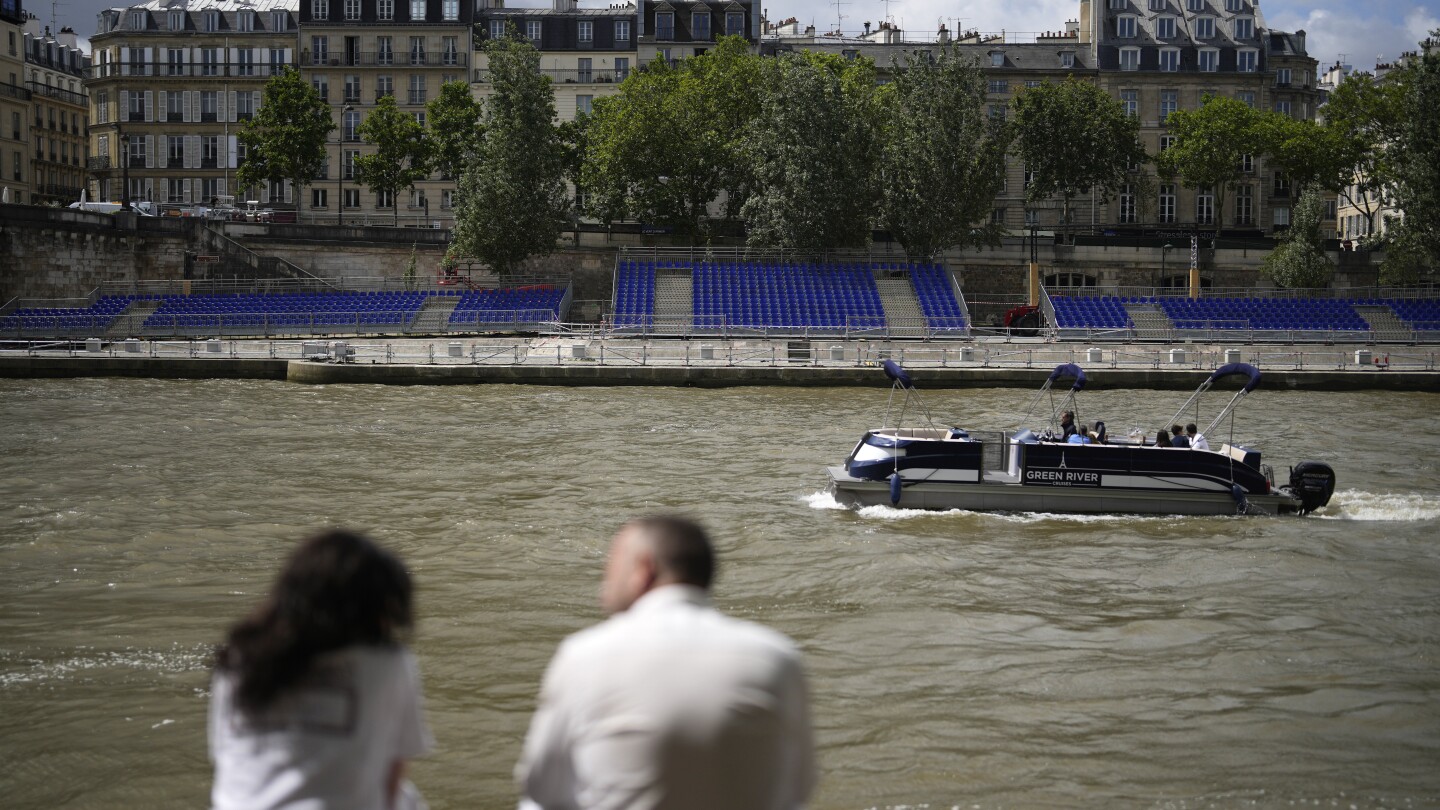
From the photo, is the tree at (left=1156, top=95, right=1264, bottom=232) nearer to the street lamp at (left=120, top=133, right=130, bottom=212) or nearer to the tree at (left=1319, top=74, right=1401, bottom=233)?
the tree at (left=1319, top=74, right=1401, bottom=233)

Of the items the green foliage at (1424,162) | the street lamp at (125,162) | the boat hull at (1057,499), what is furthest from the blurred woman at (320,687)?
the street lamp at (125,162)

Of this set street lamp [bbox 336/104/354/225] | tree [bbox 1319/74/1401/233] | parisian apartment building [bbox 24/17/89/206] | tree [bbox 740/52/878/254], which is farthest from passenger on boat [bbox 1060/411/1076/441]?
parisian apartment building [bbox 24/17/89/206]

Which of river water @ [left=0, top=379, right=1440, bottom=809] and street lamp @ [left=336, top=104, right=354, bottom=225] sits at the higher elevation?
street lamp @ [left=336, top=104, right=354, bottom=225]

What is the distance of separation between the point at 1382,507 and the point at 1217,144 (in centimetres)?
5545

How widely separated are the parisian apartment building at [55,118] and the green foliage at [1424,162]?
7418 centimetres

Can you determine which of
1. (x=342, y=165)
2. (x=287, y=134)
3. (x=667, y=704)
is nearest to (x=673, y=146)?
(x=287, y=134)

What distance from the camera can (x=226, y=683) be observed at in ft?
15.4

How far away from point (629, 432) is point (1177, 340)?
2989 cm

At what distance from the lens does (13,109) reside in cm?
8219

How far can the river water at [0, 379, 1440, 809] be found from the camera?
41.0 ft

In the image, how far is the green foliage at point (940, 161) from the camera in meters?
64.8

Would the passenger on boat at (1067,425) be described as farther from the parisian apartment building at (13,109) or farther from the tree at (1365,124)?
the parisian apartment building at (13,109)

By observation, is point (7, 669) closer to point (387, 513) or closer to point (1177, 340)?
point (387, 513)

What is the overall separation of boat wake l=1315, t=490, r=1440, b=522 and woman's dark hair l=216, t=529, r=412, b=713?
23.1 meters
